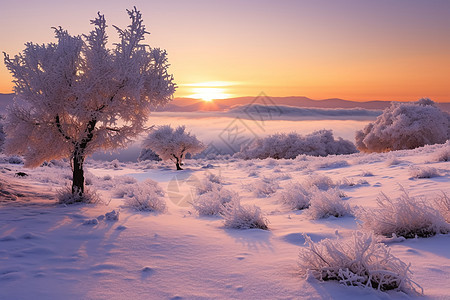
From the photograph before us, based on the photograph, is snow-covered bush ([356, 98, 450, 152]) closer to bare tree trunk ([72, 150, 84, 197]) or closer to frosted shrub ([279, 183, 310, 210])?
frosted shrub ([279, 183, 310, 210])

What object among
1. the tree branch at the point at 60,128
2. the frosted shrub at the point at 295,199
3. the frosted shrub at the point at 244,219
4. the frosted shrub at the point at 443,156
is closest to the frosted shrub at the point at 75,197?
the tree branch at the point at 60,128

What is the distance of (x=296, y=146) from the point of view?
1967 inches

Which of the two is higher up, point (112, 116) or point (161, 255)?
point (112, 116)

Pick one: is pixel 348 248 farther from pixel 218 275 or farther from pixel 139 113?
pixel 139 113

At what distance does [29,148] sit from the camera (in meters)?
9.12

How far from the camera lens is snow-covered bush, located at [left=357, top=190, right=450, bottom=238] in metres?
4.36

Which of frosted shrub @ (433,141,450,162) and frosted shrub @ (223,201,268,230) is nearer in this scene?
frosted shrub @ (223,201,268,230)

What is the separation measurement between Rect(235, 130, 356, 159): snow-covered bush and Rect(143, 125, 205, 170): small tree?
61.3ft

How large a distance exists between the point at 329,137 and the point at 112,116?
50999 mm

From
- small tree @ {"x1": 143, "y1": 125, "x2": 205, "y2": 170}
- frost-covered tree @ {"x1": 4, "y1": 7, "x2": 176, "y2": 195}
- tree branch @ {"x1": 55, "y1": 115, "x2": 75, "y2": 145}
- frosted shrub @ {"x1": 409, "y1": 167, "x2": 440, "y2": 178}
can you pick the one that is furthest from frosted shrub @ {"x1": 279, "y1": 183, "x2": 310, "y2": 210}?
small tree @ {"x1": 143, "y1": 125, "x2": 205, "y2": 170}

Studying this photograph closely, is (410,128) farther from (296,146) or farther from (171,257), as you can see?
(171,257)

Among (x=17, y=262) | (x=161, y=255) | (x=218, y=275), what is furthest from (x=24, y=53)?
(x=218, y=275)

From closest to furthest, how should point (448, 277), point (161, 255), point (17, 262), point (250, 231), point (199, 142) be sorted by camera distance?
1. point (448, 277)
2. point (17, 262)
3. point (161, 255)
4. point (250, 231)
5. point (199, 142)

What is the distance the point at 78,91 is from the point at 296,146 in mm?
45000
